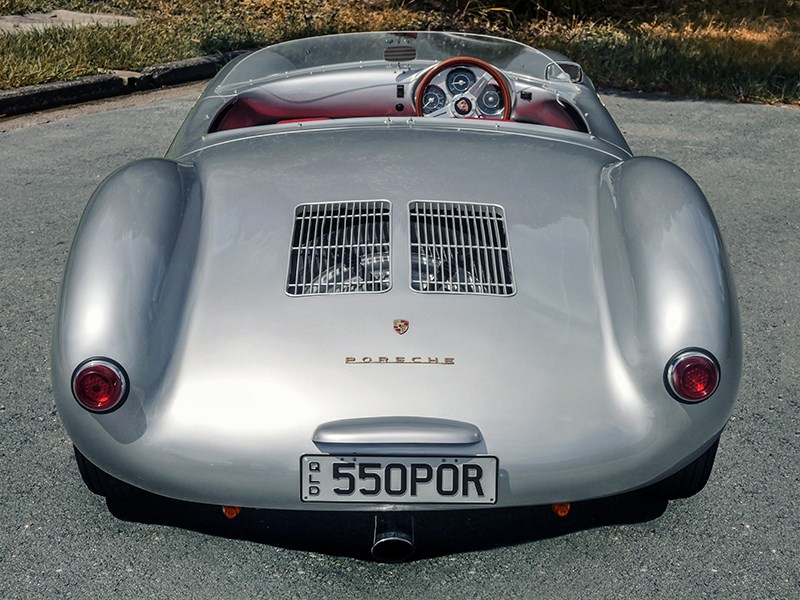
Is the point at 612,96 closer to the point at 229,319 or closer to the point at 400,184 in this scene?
the point at 400,184

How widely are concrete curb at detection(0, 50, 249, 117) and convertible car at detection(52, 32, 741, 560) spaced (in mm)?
4318

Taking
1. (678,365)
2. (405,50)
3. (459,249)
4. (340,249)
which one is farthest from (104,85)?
(678,365)


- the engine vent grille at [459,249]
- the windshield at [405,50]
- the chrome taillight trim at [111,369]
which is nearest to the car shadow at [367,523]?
the chrome taillight trim at [111,369]

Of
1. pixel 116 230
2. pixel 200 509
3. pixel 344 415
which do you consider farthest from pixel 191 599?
pixel 116 230

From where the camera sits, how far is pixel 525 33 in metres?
9.37

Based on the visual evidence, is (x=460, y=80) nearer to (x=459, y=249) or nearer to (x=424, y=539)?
(x=459, y=249)

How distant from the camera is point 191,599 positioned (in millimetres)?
2521

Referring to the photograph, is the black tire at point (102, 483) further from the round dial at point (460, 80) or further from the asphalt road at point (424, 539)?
the round dial at point (460, 80)

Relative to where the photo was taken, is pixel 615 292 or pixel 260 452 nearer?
pixel 260 452

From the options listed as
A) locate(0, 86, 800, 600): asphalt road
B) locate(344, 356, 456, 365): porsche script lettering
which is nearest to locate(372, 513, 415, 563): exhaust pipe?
locate(0, 86, 800, 600): asphalt road

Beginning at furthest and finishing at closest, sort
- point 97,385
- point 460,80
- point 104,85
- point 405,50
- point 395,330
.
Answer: point 104,85, point 405,50, point 460,80, point 395,330, point 97,385

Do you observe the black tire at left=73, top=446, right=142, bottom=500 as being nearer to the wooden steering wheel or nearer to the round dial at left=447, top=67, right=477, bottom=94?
the wooden steering wheel

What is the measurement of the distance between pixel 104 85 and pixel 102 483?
5274 mm

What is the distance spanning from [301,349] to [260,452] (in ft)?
0.99
